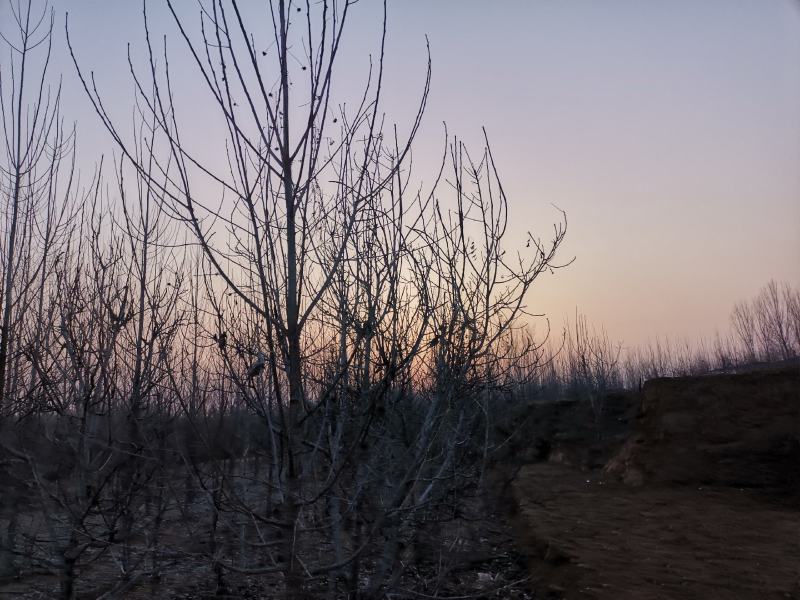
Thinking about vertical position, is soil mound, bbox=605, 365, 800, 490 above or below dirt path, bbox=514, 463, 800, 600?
above

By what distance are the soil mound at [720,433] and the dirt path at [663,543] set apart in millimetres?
431

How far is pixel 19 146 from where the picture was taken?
196 inches

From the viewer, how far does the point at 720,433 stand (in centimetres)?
1018

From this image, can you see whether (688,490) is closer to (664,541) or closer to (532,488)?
(532,488)

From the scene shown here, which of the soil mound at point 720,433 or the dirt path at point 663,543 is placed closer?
the dirt path at point 663,543

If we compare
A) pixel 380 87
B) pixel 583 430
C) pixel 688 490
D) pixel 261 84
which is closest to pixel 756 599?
pixel 380 87

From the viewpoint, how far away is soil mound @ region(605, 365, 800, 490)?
939 centimetres

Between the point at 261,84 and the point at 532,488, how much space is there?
10.6m

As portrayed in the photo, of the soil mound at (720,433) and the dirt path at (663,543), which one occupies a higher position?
the soil mound at (720,433)

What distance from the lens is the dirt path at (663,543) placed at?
4676 millimetres

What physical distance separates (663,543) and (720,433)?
4.90 meters

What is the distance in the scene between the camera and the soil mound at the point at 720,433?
9.39 metres

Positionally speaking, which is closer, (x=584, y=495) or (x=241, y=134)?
(x=241, y=134)

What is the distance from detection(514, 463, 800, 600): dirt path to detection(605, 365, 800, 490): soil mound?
0.43 metres
